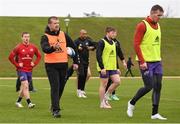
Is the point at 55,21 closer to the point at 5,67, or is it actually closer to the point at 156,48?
the point at 156,48

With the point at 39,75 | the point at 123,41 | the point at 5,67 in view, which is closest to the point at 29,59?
the point at 39,75

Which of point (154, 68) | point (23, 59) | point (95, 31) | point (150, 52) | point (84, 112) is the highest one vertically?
point (150, 52)

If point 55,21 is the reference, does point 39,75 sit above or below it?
below

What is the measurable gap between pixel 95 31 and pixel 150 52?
2372 inches

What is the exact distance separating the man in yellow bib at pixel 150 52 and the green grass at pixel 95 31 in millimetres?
42623

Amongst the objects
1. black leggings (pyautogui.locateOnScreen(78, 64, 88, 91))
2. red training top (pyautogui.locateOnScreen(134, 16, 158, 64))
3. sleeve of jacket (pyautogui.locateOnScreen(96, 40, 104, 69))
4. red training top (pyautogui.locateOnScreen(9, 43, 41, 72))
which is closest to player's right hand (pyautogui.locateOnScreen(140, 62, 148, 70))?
red training top (pyautogui.locateOnScreen(134, 16, 158, 64))

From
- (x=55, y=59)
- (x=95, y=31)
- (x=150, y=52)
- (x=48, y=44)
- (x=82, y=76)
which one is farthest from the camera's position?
(x=95, y=31)

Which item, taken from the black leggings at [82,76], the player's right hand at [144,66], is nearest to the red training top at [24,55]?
the black leggings at [82,76]

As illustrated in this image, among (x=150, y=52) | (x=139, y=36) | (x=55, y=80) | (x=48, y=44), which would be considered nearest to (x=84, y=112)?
(x=55, y=80)

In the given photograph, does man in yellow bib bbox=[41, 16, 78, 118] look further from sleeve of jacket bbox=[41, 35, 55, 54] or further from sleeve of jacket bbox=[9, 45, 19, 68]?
sleeve of jacket bbox=[9, 45, 19, 68]

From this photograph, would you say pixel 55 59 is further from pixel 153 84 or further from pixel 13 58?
pixel 13 58

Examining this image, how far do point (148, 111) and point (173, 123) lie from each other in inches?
106

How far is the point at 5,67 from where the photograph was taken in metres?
53.9

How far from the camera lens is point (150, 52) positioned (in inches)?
496
